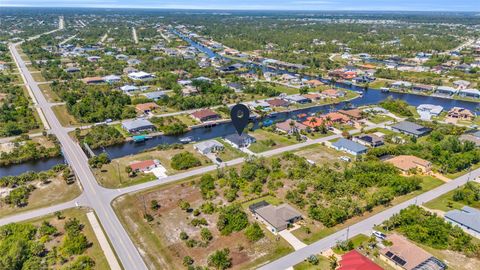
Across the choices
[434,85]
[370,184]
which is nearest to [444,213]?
[370,184]

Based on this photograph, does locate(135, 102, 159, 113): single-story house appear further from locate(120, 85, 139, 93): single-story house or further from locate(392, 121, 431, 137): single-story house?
locate(392, 121, 431, 137): single-story house

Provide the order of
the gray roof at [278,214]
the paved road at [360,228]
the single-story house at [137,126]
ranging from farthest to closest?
the single-story house at [137,126] → the gray roof at [278,214] → the paved road at [360,228]

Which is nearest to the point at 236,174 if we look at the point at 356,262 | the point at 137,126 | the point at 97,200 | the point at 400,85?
the point at 97,200

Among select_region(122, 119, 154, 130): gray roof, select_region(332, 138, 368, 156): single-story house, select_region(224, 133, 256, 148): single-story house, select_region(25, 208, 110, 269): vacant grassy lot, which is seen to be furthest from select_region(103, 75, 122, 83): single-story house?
select_region(332, 138, 368, 156): single-story house

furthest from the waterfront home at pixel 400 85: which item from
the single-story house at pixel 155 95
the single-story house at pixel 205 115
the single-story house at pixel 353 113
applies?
the single-story house at pixel 155 95

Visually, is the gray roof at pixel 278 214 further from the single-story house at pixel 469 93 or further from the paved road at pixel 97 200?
the single-story house at pixel 469 93

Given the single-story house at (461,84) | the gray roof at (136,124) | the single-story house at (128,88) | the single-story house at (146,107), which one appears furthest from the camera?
the single-story house at (461,84)
